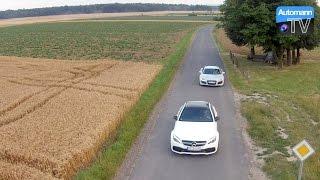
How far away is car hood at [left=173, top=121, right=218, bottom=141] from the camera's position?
648 inches

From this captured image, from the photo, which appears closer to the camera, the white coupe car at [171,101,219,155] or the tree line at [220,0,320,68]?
the white coupe car at [171,101,219,155]

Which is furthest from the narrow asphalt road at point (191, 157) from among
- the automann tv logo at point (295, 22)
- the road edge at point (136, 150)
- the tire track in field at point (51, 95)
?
the automann tv logo at point (295, 22)

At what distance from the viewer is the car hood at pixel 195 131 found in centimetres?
1645

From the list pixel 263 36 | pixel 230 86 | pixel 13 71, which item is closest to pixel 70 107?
pixel 230 86

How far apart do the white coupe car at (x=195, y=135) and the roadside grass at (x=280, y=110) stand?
1.90 metres

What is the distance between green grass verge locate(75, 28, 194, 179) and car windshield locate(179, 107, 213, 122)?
7.71 feet

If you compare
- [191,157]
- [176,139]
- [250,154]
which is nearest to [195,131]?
[176,139]

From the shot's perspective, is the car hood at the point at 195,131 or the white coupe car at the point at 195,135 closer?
the white coupe car at the point at 195,135

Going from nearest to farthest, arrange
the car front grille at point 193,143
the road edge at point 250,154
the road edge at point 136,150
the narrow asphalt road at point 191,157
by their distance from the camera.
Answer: the road edge at point 250,154 → the narrow asphalt road at point 191,157 → the road edge at point 136,150 → the car front grille at point 193,143

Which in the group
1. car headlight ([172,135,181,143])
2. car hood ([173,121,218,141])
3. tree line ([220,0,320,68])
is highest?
tree line ([220,0,320,68])

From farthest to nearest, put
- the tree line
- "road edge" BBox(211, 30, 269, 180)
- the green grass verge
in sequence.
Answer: the tree line, "road edge" BBox(211, 30, 269, 180), the green grass verge

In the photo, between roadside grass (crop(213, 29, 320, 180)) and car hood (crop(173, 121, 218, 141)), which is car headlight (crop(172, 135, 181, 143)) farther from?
roadside grass (crop(213, 29, 320, 180))

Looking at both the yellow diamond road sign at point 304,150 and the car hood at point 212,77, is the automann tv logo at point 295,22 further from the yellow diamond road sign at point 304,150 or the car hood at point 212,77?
the yellow diamond road sign at point 304,150

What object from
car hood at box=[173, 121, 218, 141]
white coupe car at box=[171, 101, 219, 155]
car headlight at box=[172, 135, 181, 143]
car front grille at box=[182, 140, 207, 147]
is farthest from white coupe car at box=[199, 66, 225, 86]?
car front grille at box=[182, 140, 207, 147]
